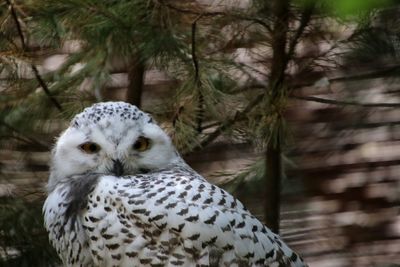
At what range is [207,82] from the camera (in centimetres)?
498

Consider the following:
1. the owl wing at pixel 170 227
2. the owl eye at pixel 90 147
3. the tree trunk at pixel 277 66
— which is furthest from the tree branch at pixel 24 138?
the owl wing at pixel 170 227

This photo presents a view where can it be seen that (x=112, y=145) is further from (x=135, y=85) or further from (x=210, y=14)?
(x=135, y=85)

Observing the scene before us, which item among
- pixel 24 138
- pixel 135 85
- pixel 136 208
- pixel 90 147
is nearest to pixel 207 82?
pixel 135 85

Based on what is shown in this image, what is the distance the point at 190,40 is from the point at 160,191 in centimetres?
135

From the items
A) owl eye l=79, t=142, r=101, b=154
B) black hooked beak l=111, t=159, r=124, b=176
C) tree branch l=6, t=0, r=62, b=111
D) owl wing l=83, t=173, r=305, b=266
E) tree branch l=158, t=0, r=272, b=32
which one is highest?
tree branch l=158, t=0, r=272, b=32

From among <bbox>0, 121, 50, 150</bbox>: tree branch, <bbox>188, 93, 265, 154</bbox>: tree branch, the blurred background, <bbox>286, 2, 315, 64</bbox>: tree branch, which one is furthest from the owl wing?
<bbox>0, 121, 50, 150</bbox>: tree branch

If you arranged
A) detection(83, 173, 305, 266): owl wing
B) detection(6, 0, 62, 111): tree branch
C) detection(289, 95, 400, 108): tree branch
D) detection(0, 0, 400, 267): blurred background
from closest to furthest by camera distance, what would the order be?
detection(83, 173, 305, 266): owl wing
detection(6, 0, 62, 111): tree branch
detection(0, 0, 400, 267): blurred background
detection(289, 95, 400, 108): tree branch

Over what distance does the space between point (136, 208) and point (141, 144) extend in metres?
0.39

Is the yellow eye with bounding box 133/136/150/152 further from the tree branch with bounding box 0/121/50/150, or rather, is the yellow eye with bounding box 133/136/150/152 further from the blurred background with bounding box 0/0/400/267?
the tree branch with bounding box 0/121/50/150

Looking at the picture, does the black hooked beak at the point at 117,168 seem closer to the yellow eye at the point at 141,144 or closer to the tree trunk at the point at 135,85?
the yellow eye at the point at 141,144

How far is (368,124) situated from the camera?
5.68m

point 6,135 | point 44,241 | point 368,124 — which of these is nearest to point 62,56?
point 6,135

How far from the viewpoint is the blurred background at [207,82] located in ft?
16.2

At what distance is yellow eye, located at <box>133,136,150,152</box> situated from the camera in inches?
161
